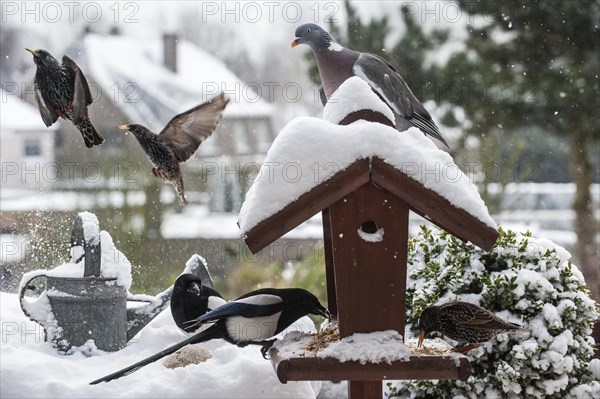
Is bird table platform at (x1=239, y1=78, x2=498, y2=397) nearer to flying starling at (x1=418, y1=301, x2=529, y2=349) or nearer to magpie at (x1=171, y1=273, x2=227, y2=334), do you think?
flying starling at (x1=418, y1=301, x2=529, y2=349)

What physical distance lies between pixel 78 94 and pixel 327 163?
2.83 feet

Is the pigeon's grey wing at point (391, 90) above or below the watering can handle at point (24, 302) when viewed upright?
above

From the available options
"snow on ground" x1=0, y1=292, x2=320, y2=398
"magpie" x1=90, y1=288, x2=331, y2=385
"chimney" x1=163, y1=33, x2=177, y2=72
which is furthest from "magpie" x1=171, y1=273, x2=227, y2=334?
"chimney" x1=163, y1=33, x2=177, y2=72

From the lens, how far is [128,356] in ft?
7.92

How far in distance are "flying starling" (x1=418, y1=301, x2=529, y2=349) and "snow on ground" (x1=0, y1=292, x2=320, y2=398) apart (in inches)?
20.8

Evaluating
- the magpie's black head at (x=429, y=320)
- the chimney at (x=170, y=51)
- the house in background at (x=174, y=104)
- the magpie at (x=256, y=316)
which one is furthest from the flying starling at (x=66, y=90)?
the chimney at (x=170, y=51)

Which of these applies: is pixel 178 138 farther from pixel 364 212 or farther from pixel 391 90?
pixel 364 212

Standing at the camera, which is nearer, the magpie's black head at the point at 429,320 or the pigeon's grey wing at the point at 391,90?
the magpie's black head at the point at 429,320

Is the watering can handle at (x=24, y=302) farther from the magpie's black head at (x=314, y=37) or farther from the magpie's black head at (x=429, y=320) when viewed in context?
the magpie's black head at (x=429, y=320)

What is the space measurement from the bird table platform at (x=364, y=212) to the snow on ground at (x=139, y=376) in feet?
1.61

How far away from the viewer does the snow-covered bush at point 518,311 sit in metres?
2.17

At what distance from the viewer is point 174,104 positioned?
295 inches

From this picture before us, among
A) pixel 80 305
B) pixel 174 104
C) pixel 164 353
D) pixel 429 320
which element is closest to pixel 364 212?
pixel 429 320

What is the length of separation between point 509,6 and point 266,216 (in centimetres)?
460
